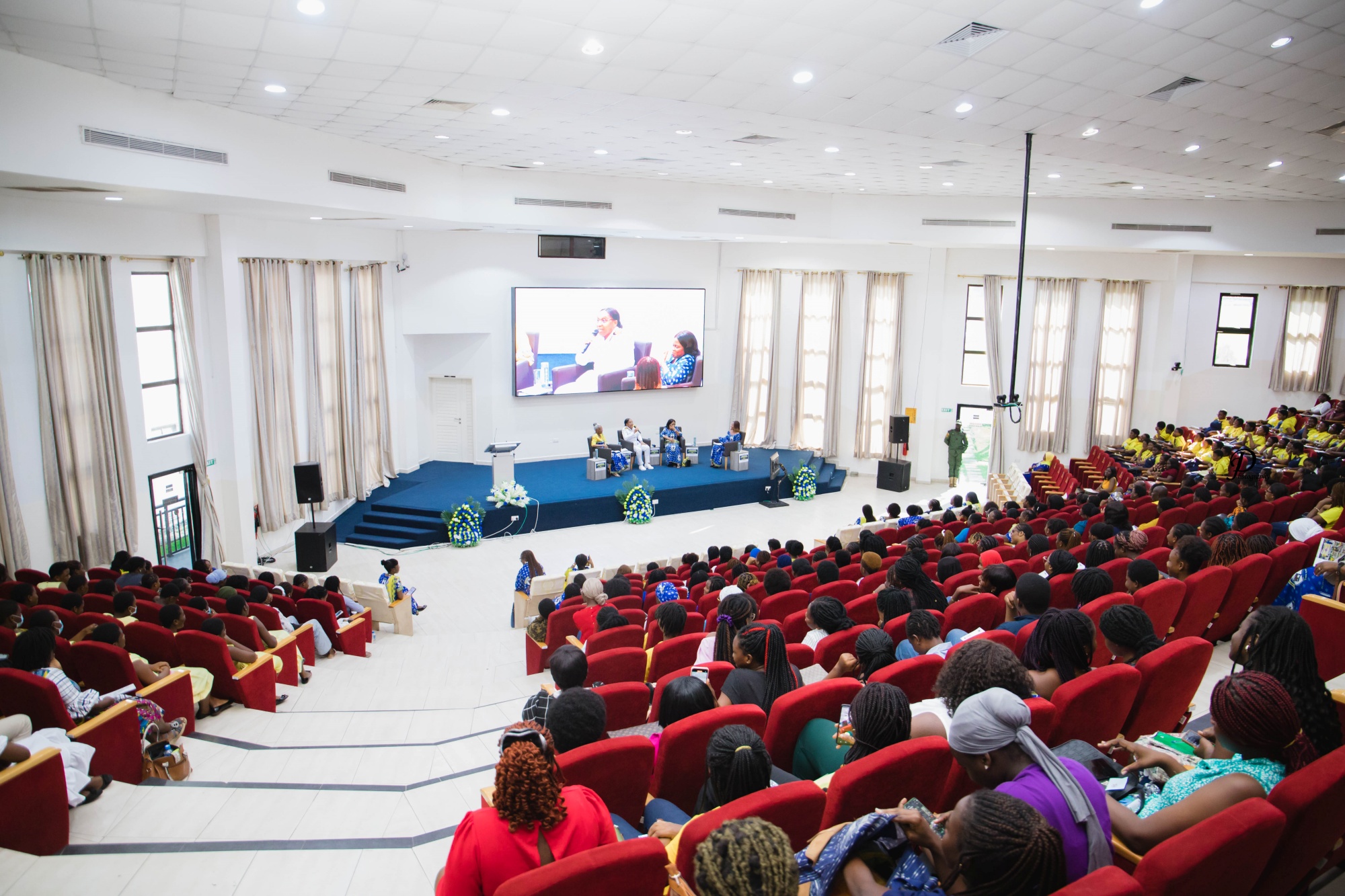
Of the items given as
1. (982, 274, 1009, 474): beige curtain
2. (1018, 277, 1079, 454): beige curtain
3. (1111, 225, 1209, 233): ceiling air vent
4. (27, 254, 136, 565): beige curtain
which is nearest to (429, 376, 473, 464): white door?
(27, 254, 136, 565): beige curtain

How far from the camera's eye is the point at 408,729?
5.65 metres

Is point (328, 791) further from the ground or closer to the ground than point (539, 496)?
further from the ground

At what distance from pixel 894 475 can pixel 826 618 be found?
12683 millimetres

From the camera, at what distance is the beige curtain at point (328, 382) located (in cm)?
1299

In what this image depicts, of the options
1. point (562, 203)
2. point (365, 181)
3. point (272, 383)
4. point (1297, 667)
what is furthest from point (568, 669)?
point (562, 203)

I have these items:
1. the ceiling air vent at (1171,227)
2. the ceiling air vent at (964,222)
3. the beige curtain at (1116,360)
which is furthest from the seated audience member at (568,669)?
the beige curtain at (1116,360)

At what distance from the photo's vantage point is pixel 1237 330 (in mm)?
15875

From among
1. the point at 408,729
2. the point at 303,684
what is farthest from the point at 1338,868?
the point at 303,684

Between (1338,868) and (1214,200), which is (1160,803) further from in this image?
(1214,200)

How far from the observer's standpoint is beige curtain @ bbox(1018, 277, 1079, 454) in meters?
16.6

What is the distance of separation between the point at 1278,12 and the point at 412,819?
6.71 meters

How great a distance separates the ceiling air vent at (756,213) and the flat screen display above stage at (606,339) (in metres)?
2.71

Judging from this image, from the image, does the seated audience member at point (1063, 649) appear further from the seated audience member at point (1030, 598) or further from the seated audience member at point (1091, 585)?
the seated audience member at point (1091, 585)

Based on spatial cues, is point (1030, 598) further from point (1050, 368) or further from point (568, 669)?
point (1050, 368)
